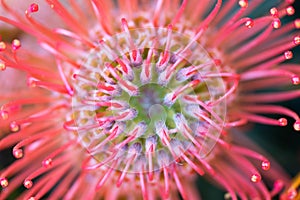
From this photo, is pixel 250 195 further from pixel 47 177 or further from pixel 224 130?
pixel 47 177

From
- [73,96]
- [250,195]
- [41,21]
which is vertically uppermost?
[41,21]

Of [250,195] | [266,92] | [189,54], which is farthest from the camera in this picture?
[266,92]

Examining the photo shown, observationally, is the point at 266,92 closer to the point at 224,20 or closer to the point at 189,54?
the point at 224,20

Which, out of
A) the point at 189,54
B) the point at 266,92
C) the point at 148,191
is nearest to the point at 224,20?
the point at 266,92

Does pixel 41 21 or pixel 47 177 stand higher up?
pixel 41 21

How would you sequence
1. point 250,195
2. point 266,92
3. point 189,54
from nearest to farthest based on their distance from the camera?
point 189,54 < point 250,195 < point 266,92

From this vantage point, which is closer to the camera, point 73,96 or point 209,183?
point 73,96

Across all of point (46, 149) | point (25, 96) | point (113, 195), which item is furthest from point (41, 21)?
point (113, 195)
